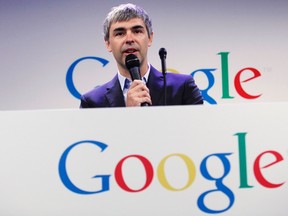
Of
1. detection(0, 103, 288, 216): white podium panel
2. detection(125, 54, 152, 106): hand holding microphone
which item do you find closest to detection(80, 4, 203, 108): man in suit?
detection(125, 54, 152, 106): hand holding microphone

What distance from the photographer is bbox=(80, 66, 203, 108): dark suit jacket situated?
142 centimetres

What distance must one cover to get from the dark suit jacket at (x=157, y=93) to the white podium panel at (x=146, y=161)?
21.0 inches

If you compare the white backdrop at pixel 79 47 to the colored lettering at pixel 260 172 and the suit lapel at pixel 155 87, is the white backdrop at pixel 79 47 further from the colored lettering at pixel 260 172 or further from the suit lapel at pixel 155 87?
the colored lettering at pixel 260 172

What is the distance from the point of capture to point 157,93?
1.42m

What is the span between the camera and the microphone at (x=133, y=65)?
1.29m

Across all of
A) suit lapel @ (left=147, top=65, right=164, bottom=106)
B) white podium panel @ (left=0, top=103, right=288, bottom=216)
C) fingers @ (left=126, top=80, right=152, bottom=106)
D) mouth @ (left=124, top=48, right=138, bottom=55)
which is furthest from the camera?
mouth @ (left=124, top=48, right=138, bottom=55)

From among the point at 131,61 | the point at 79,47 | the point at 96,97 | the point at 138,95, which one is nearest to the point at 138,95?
the point at 138,95

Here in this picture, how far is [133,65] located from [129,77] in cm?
13

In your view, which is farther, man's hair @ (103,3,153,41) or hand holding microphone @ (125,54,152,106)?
man's hair @ (103,3,153,41)

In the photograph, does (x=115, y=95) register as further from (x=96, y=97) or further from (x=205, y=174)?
(x=205, y=174)

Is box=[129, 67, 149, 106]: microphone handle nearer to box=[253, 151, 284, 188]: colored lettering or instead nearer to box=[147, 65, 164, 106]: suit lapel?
box=[147, 65, 164, 106]: suit lapel

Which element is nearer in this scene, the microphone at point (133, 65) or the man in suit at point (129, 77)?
the microphone at point (133, 65)

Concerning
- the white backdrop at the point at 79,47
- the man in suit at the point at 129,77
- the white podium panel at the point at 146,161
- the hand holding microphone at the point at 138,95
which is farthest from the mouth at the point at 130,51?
the white backdrop at the point at 79,47

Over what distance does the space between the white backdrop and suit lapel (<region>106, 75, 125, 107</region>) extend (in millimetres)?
1006
